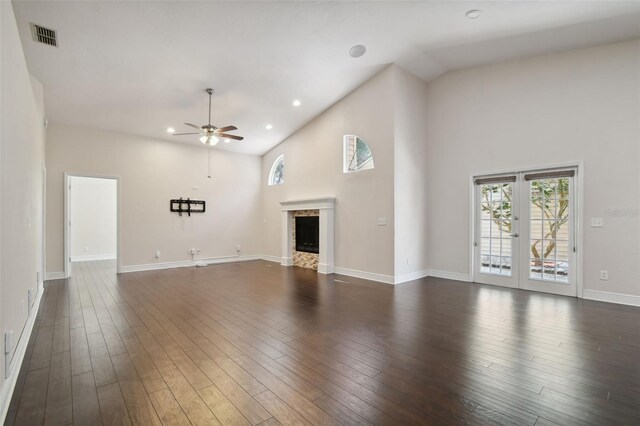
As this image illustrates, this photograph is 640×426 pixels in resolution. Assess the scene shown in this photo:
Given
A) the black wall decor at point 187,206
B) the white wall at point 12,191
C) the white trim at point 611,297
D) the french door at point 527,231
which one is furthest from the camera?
the black wall decor at point 187,206

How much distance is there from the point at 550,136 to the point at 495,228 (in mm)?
1700

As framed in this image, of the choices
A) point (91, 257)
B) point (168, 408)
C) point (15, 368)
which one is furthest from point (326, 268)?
point (91, 257)

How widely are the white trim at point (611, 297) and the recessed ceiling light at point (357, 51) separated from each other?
5.00 meters

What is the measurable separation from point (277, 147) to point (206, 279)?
4313 millimetres

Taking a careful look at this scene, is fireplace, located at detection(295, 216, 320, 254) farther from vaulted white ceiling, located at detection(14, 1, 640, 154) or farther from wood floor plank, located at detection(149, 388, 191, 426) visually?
wood floor plank, located at detection(149, 388, 191, 426)

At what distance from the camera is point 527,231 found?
16.5 ft

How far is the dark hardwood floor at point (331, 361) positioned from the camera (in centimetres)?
188

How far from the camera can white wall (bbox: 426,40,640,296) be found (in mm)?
4180

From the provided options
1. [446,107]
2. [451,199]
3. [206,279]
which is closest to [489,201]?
[451,199]

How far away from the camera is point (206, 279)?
19.8ft

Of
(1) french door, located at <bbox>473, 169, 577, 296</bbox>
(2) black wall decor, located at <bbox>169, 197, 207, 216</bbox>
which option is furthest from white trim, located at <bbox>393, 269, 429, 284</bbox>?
(2) black wall decor, located at <bbox>169, 197, 207, 216</bbox>

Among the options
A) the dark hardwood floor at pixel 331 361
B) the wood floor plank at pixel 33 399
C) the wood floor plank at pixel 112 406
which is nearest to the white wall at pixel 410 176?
the dark hardwood floor at pixel 331 361

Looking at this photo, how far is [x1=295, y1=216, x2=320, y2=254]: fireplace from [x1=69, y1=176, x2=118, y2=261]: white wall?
597cm

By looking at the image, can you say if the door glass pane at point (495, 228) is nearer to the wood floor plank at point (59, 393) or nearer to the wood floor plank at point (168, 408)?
the wood floor plank at point (168, 408)
